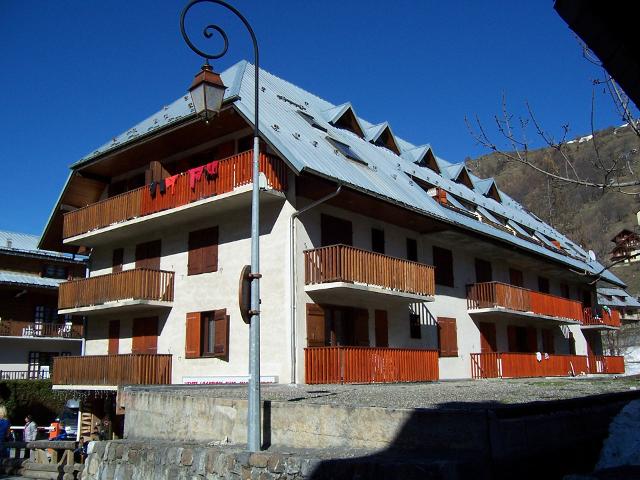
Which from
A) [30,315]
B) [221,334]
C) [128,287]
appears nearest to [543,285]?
[221,334]

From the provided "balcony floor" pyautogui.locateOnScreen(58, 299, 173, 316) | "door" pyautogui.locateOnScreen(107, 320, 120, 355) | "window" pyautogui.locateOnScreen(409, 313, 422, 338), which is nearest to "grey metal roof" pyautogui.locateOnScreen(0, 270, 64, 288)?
"balcony floor" pyautogui.locateOnScreen(58, 299, 173, 316)

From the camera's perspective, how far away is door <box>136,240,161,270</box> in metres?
22.2

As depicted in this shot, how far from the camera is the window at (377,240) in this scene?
21.1 meters

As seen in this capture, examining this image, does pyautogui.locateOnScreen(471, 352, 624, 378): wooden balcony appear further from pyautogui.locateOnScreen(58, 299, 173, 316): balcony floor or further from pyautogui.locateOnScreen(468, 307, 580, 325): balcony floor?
pyautogui.locateOnScreen(58, 299, 173, 316): balcony floor

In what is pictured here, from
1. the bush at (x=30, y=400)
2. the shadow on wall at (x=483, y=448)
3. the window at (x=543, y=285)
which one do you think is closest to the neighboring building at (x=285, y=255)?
the window at (x=543, y=285)

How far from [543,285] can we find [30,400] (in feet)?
93.2

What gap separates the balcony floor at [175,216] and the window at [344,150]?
12.5 ft

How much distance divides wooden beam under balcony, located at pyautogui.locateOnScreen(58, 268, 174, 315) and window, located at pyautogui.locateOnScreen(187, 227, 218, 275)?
1133mm

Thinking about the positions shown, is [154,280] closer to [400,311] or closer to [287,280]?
[287,280]

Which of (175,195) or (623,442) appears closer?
(623,442)

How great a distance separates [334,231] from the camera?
19484 mm

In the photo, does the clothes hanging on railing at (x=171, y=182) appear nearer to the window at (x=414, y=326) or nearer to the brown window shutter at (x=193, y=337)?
the brown window shutter at (x=193, y=337)

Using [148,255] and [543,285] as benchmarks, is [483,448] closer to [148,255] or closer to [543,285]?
[148,255]

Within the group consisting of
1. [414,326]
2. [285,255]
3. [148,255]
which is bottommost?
[414,326]
